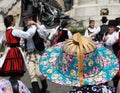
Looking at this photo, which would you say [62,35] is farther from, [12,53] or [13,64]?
[13,64]

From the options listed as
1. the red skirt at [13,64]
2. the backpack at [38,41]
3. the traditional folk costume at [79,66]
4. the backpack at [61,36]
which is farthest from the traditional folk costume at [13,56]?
the traditional folk costume at [79,66]

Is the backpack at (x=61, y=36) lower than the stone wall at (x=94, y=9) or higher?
higher

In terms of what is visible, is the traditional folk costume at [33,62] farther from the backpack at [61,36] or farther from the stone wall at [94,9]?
the stone wall at [94,9]

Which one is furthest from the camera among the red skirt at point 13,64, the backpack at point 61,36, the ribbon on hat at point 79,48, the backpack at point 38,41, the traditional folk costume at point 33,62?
the backpack at point 61,36

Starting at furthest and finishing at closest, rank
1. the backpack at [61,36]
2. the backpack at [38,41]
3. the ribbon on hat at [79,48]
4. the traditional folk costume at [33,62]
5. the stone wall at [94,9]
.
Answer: the stone wall at [94,9], the backpack at [61,36], the traditional folk costume at [33,62], the backpack at [38,41], the ribbon on hat at [79,48]

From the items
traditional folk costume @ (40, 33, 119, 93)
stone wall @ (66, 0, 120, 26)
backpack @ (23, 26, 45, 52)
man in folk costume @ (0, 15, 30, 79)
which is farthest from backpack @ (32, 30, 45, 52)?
stone wall @ (66, 0, 120, 26)

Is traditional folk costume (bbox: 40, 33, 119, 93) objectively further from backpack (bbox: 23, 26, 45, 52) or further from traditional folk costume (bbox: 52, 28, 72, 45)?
traditional folk costume (bbox: 52, 28, 72, 45)

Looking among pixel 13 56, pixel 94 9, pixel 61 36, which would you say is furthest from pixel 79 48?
pixel 94 9

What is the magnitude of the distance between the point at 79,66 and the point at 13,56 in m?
4.74

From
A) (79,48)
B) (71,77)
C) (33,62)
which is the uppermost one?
(79,48)

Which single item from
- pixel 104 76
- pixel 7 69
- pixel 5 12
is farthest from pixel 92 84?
pixel 5 12

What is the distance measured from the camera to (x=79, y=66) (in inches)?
121

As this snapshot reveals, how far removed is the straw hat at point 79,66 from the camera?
3.10 m

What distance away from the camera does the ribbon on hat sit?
3086 millimetres
